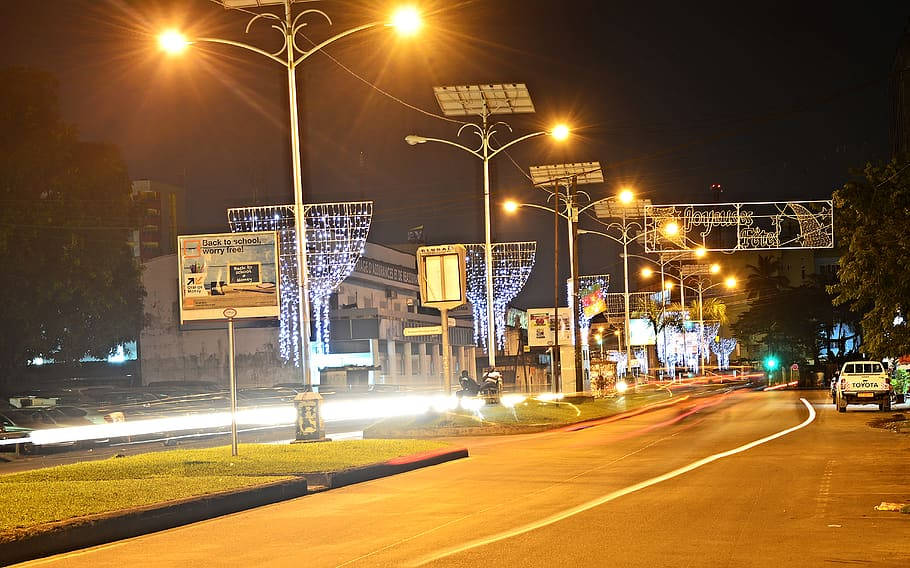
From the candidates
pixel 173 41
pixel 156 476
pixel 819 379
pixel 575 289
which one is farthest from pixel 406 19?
pixel 819 379

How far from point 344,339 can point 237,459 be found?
200 feet

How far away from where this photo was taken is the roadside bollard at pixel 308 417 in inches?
964

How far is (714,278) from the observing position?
164125 mm

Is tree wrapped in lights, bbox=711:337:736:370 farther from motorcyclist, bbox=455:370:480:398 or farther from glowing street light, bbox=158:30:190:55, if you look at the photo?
glowing street light, bbox=158:30:190:55

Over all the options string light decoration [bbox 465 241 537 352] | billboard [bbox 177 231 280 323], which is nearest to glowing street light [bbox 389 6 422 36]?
billboard [bbox 177 231 280 323]

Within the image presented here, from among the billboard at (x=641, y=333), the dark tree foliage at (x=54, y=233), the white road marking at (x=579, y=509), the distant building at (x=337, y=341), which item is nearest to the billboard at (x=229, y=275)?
the white road marking at (x=579, y=509)

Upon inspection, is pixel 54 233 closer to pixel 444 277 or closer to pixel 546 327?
pixel 546 327

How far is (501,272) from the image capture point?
76.9 meters

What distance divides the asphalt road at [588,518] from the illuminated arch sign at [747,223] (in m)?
32.2

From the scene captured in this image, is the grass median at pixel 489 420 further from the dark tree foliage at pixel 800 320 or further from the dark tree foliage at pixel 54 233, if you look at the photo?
the dark tree foliage at pixel 800 320

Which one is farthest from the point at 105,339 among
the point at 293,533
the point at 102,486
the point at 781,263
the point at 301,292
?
the point at 781,263

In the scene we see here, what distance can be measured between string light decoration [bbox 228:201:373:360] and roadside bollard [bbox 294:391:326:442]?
907 inches

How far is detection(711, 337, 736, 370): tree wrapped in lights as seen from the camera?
15925 centimetres

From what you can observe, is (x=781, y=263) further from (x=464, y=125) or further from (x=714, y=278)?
(x=464, y=125)
